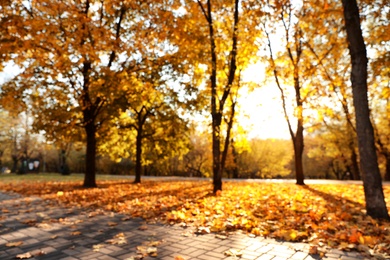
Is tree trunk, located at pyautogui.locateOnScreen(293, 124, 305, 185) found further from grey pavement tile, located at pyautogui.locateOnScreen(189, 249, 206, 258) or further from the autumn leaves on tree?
grey pavement tile, located at pyautogui.locateOnScreen(189, 249, 206, 258)

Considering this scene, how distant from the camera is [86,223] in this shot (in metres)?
6.62

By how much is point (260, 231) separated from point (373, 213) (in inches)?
111

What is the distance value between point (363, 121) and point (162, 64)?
10.6 metres

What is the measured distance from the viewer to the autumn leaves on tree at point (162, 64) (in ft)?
26.5

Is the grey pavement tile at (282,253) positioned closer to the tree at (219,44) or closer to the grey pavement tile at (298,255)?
the grey pavement tile at (298,255)

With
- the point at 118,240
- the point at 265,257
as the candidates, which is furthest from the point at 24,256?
the point at 265,257

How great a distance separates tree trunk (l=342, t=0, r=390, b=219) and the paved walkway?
107 inches

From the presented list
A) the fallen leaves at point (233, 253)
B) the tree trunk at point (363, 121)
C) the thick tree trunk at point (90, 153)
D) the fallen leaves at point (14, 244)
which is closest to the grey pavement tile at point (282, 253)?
the fallen leaves at point (233, 253)

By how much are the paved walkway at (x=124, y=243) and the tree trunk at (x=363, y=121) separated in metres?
2.72

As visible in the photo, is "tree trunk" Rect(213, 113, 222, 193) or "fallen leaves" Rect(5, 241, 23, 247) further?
"tree trunk" Rect(213, 113, 222, 193)

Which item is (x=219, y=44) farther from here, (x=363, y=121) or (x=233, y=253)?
(x=233, y=253)

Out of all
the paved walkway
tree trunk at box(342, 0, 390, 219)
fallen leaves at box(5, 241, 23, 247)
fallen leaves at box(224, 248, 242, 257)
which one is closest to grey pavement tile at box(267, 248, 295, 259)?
the paved walkway

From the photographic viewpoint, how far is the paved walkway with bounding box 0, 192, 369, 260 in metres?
4.21

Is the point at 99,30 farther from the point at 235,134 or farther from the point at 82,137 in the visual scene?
the point at 235,134
